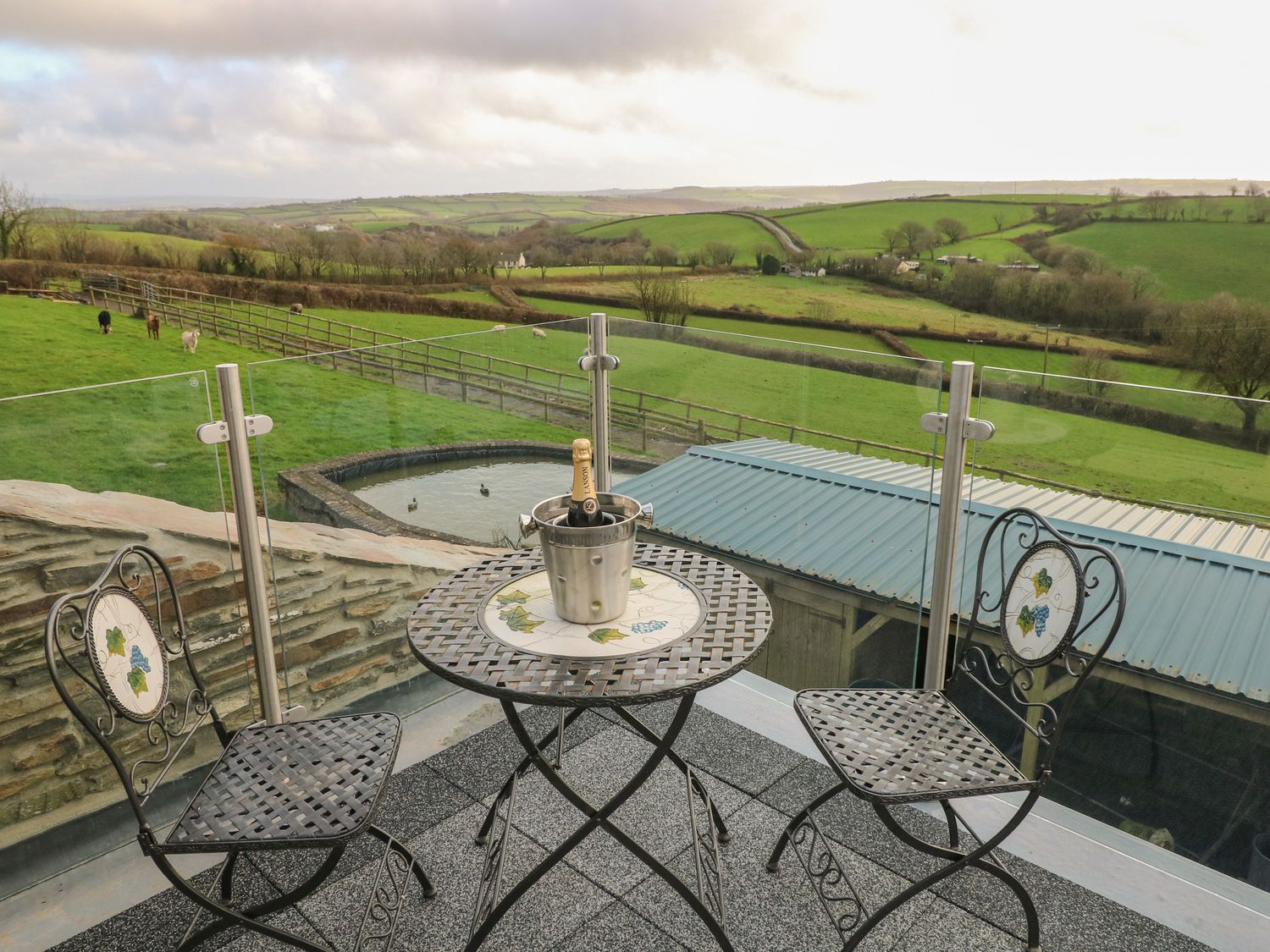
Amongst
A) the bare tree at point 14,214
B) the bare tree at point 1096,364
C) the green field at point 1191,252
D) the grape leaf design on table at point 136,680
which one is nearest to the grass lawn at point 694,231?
the green field at point 1191,252

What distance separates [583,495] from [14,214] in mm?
20261

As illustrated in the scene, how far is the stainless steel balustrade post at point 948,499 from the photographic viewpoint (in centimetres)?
212

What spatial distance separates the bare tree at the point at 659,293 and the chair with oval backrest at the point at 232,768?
17.5m

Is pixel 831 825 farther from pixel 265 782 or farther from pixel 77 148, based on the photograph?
pixel 77 148

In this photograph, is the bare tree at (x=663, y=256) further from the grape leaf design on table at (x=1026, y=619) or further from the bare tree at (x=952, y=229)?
the grape leaf design on table at (x=1026, y=619)

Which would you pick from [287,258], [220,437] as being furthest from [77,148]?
[220,437]

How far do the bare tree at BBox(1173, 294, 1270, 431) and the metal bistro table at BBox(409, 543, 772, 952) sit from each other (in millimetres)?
21937

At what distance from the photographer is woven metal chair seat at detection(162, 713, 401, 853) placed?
1.38 meters

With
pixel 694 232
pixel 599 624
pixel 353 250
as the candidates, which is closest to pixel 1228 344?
pixel 694 232

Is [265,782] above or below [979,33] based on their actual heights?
below

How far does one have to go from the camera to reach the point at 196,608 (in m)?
2.05

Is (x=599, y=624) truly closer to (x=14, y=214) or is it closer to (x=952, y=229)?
(x=14, y=214)

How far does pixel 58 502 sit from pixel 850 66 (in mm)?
19699

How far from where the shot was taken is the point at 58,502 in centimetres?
178
